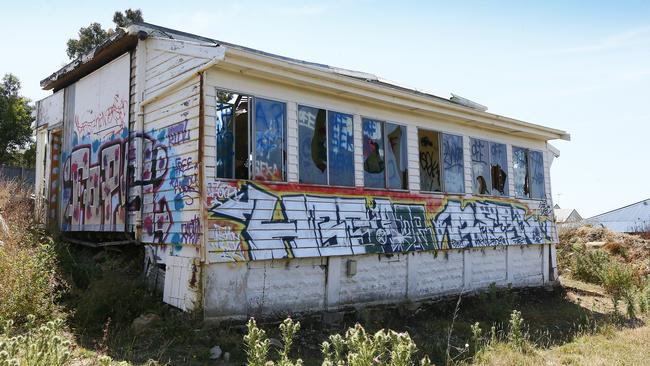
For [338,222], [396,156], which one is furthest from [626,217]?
[338,222]

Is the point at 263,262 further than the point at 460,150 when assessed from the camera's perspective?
No

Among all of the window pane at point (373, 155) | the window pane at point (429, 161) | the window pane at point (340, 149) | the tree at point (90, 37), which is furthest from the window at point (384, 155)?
the tree at point (90, 37)

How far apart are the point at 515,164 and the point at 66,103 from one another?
35.7 feet

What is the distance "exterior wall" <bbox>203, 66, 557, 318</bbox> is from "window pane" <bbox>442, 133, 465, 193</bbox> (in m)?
0.20

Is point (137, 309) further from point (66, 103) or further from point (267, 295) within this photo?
point (66, 103)

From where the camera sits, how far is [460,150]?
11.2 meters

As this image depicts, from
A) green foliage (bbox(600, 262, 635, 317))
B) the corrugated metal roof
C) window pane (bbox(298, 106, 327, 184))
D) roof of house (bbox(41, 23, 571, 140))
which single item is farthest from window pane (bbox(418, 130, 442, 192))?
the corrugated metal roof

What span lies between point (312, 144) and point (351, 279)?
8.04ft

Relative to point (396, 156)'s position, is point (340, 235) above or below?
below

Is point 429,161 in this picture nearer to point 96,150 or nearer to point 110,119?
point 110,119

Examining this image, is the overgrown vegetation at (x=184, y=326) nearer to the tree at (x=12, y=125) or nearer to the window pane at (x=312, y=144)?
the window pane at (x=312, y=144)

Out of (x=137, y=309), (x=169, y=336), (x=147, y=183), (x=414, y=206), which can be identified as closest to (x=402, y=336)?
(x=169, y=336)

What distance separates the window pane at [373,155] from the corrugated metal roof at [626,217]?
97.9 ft

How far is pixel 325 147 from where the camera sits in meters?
8.59
